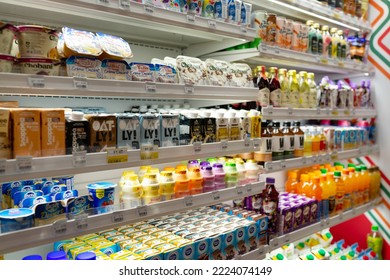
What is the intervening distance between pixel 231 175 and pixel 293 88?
1001 millimetres

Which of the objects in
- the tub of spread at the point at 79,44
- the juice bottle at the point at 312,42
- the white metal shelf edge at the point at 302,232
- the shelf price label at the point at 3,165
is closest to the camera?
the shelf price label at the point at 3,165

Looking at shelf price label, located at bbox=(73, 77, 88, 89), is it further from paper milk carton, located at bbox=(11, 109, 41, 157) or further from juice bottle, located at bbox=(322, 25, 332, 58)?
juice bottle, located at bbox=(322, 25, 332, 58)

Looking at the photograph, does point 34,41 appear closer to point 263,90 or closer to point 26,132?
point 26,132

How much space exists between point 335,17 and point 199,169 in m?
2.15

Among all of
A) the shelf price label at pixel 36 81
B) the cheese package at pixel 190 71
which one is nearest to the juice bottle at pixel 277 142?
the cheese package at pixel 190 71

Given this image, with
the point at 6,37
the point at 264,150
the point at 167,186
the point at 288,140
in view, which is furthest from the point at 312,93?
the point at 6,37

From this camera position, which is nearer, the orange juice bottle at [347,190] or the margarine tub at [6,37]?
the margarine tub at [6,37]

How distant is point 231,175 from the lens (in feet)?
7.64

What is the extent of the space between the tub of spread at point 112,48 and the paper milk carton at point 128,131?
0.93 feet

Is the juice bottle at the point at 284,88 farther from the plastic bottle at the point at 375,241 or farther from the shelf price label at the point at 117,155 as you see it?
the plastic bottle at the point at 375,241

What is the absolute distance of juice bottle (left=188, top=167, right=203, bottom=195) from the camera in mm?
2082

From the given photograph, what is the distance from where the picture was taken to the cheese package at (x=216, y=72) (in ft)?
7.38

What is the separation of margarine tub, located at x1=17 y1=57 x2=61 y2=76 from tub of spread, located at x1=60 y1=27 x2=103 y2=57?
3.1 inches

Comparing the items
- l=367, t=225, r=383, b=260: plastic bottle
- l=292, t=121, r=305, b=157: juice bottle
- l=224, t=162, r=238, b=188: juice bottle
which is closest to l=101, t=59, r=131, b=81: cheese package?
l=224, t=162, r=238, b=188: juice bottle
